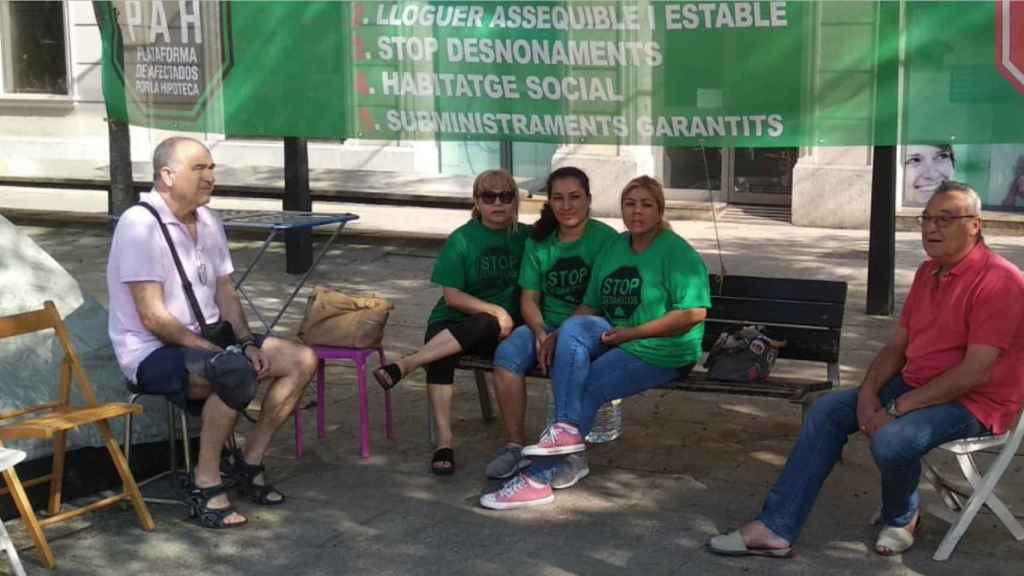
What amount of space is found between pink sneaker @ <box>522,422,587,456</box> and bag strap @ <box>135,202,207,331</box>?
1.35 metres

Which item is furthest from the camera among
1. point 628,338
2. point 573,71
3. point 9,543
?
point 573,71

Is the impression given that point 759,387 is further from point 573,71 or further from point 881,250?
point 881,250

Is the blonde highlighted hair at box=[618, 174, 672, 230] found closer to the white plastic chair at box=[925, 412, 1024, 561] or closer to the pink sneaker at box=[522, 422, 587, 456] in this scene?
the pink sneaker at box=[522, 422, 587, 456]

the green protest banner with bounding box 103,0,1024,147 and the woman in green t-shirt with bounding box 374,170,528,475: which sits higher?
the green protest banner with bounding box 103,0,1024,147

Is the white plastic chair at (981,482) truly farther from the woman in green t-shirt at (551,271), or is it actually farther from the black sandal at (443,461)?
the black sandal at (443,461)

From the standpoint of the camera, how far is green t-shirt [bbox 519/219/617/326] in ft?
19.4

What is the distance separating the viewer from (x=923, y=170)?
13.5 metres

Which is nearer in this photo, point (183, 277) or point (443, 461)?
point (183, 277)

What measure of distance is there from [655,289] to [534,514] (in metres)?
1.02

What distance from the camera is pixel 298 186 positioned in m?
10.4

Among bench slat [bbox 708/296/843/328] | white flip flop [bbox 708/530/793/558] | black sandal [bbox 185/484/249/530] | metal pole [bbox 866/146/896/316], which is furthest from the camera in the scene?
metal pole [bbox 866/146/896/316]

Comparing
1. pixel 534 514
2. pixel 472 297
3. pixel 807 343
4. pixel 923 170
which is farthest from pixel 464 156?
pixel 534 514

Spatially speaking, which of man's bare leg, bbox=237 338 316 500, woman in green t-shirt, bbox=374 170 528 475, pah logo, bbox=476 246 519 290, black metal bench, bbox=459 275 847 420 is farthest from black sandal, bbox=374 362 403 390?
pah logo, bbox=476 246 519 290

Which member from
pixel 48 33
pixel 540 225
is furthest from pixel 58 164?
pixel 540 225
